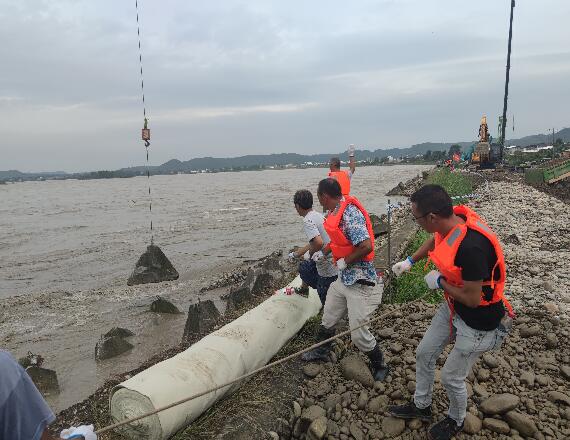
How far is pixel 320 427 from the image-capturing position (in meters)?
3.48

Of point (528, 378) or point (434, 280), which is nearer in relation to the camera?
point (434, 280)

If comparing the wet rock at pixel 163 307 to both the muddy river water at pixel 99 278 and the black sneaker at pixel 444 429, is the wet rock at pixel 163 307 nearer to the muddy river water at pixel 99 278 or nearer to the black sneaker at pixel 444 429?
the muddy river water at pixel 99 278

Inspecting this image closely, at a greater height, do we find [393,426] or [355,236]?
[355,236]

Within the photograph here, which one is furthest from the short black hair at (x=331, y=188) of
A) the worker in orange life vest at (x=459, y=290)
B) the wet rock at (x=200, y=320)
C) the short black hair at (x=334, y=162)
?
the short black hair at (x=334, y=162)

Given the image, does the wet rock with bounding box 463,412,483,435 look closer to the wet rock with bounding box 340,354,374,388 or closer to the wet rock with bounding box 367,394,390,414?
the wet rock with bounding box 367,394,390,414

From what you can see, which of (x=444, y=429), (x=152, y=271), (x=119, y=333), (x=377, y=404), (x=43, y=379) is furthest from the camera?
(x=152, y=271)

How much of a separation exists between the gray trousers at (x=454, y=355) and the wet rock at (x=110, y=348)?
549 cm

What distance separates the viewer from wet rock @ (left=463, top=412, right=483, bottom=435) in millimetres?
3268

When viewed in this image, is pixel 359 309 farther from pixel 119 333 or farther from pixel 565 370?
pixel 119 333

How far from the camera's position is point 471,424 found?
10.8ft

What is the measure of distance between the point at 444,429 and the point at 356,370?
43.2 inches

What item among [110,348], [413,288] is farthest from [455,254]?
[110,348]

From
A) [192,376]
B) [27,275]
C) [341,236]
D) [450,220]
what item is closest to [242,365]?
[192,376]

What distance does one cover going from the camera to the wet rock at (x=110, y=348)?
701 cm
